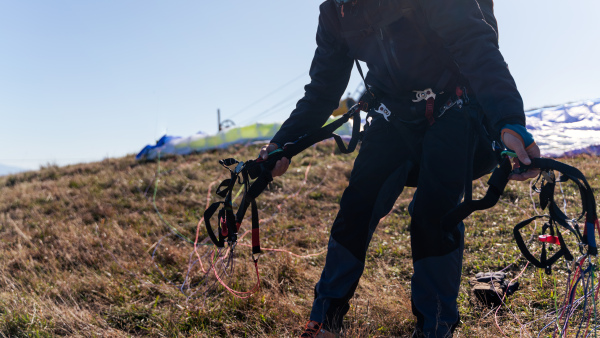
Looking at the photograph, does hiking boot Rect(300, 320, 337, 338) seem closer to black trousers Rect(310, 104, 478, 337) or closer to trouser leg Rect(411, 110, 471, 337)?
black trousers Rect(310, 104, 478, 337)

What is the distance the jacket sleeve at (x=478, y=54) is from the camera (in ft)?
6.09

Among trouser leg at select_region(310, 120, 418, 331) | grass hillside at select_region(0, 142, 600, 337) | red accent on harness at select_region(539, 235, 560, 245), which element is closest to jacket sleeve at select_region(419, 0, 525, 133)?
trouser leg at select_region(310, 120, 418, 331)

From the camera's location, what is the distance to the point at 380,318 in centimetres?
286

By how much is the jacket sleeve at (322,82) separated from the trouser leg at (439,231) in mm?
861

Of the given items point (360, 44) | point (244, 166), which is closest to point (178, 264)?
point (244, 166)

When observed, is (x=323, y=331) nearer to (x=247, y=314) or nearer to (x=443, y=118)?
(x=247, y=314)

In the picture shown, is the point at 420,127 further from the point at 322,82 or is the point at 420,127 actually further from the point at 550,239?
the point at 550,239

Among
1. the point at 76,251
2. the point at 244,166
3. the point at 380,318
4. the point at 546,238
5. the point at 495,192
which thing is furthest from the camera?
the point at 76,251

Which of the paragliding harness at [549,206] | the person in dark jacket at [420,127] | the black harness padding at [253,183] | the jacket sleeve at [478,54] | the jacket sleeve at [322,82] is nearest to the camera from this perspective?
the paragliding harness at [549,206]

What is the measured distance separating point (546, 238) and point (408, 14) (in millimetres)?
1393

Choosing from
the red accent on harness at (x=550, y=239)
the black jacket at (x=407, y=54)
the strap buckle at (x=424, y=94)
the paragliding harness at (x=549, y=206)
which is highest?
the black jacket at (x=407, y=54)

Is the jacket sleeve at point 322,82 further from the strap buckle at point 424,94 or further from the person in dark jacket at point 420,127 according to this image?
the strap buckle at point 424,94

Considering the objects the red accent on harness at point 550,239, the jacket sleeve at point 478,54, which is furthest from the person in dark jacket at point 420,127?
the red accent on harness at point 550,239

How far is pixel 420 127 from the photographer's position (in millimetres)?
2461
